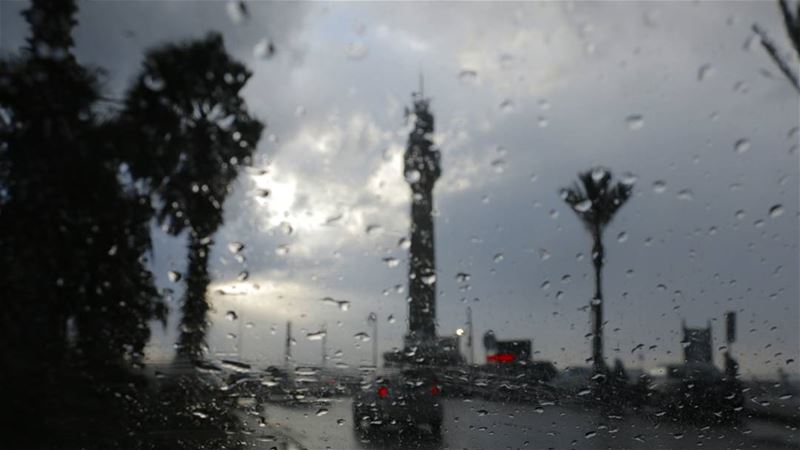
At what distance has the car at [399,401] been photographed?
7805 mm

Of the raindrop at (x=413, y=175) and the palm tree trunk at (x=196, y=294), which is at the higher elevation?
the raindrop at (x=413, y=175)

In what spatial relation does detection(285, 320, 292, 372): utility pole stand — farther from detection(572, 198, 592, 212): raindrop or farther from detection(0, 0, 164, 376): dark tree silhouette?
detection(572, 198, 592, 212): raindrop

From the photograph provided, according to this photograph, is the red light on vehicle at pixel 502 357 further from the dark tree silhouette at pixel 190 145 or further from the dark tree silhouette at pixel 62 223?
the dark tree silhouette at pixel 62 223

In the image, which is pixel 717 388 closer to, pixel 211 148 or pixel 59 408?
pixel 211 148

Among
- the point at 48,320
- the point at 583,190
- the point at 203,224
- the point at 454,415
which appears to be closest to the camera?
the point at 48,320

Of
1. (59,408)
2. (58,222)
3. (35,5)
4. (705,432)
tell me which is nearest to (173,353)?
(59,408)

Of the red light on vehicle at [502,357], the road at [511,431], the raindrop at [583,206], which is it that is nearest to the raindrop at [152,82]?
the road at [511,431]

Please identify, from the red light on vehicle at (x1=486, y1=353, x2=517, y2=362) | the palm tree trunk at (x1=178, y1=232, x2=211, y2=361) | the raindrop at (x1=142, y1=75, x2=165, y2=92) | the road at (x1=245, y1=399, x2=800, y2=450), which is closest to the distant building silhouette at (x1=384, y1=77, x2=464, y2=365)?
the red light on vehicle at (x1=486, y1=353, x2=517, y2=362)

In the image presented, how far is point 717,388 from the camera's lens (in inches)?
332

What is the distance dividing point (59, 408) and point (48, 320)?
780 mm

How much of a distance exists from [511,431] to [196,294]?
3.27 m

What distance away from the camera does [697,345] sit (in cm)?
814

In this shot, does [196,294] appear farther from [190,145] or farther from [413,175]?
[413,175]

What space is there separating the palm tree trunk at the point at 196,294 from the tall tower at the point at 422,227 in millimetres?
1802
